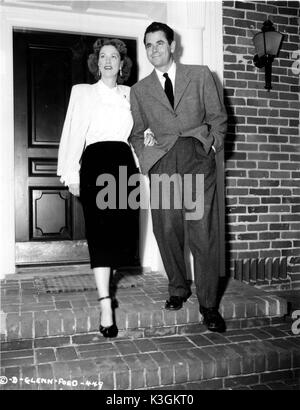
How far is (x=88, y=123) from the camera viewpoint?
2.43 m

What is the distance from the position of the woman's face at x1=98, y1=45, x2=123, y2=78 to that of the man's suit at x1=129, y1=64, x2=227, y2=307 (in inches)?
10.2

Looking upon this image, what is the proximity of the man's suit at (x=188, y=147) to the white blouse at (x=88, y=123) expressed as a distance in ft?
0.77

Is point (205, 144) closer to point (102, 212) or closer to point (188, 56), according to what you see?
point (102, 212)

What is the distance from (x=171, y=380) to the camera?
2197mm

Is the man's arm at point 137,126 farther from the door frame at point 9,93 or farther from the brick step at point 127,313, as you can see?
the door frame at point 9,93

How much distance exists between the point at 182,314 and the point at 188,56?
2.27 metres

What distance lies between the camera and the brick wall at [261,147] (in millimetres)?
3859

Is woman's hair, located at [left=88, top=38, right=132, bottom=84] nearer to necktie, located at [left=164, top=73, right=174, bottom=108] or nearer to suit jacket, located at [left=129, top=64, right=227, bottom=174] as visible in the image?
suit jacket, located at [left=129, top=64, right=227, bottom=174]

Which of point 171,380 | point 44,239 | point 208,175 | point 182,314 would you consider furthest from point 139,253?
point 171,380

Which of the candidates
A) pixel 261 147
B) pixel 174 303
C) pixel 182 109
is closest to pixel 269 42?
pixel 261 147

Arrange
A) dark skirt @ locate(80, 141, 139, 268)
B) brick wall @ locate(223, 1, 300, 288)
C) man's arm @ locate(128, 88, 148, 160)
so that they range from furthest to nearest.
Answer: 1. brick wall @ locate(223, 1, 300, 288)
2. man's arm @ locate(128, 88, 148, 160)
3. dark skirt @ locate(80, 141, 139, 268)

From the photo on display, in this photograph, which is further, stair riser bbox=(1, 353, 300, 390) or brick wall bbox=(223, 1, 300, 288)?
brick wall bbox=(223, 1, 300, 288)

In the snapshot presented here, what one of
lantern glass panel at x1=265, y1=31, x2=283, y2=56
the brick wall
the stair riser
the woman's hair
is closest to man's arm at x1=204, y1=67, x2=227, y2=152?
the woman's hair

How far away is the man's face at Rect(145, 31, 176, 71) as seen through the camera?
103 inches
